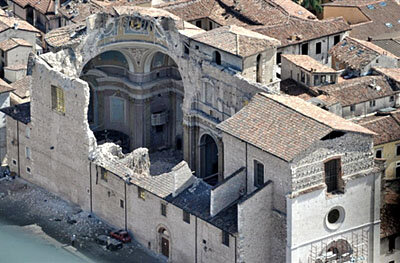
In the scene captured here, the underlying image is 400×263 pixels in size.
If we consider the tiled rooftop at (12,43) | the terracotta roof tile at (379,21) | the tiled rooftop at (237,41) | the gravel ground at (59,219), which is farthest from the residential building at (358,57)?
the tiled rooftop at (12,43)

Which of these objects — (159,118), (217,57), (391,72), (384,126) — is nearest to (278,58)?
(391,72)

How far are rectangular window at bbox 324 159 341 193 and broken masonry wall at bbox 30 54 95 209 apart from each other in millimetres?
18832

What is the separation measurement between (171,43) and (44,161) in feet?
39.8

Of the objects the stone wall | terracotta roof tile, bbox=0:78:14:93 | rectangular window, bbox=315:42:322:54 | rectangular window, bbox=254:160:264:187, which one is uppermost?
rectangular window, bbox=315:42:322:54

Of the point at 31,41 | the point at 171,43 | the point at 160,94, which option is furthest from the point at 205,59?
the point at 31,41

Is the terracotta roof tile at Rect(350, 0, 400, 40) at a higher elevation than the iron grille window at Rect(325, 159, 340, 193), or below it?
higher

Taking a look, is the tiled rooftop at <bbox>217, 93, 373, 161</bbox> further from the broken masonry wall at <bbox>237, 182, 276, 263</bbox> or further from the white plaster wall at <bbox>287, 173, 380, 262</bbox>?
the white plaster wall at <bbox>287, 173, 380, 262</bbox>

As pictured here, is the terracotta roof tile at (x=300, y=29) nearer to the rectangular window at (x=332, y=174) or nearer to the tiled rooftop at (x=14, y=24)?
the tiled rooftop at (x=14, y=24)

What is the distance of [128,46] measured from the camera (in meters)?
105

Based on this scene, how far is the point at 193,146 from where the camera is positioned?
341 ft

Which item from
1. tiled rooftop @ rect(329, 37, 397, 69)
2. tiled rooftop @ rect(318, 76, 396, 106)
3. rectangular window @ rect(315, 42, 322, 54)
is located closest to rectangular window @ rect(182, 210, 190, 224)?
tiled rooftop @ rect(318, 76, 396, 106)

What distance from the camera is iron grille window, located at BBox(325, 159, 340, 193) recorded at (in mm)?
86688

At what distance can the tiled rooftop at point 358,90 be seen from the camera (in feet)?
334

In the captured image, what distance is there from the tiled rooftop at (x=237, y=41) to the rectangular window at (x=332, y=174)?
12754mm
